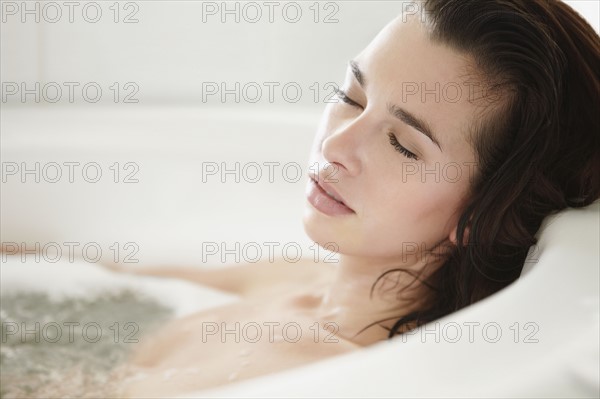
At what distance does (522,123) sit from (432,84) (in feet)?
0.41

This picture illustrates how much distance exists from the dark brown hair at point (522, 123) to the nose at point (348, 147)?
141 mm

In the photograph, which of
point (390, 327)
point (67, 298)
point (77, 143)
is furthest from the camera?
point (77, 143)

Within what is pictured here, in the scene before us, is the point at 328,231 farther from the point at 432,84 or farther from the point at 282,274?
the point at 282,274

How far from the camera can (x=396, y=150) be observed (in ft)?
3.28

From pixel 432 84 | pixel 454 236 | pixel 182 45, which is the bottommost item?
pixel 454 236

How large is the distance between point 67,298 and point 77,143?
0.31m

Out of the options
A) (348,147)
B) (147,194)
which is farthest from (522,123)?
(147,194)

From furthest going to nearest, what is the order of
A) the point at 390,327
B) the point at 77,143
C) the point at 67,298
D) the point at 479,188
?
1. the point at 77,143
2. the point at 67,298
3. the point at 390,327
4. the point at 479,188

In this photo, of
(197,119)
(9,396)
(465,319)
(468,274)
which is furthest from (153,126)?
(465,319)

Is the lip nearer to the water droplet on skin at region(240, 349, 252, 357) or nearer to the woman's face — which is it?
the woman's face

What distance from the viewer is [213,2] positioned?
6.91 ft

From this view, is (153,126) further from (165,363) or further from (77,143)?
(165,363)

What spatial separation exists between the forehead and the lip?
0.14 meters

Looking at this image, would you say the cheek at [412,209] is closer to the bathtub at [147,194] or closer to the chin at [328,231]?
the chin at [328,231]
